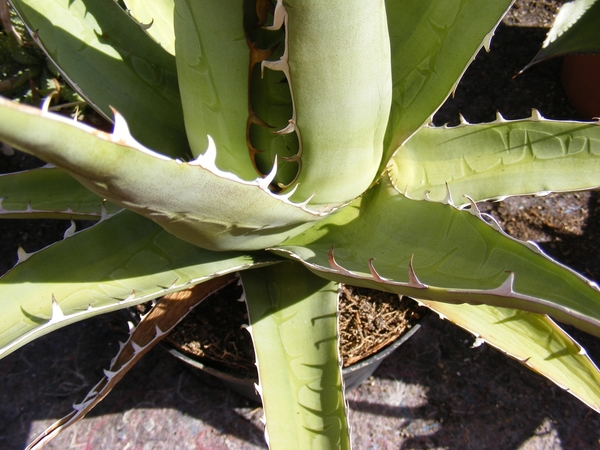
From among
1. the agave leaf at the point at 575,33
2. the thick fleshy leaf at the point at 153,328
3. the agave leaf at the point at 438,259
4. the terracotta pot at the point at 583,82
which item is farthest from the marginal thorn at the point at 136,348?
the terracotta pot at the point at 583,82

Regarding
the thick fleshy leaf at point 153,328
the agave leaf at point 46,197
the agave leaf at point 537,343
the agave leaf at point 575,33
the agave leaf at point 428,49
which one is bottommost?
the thick fleshy leaf at point 153,328

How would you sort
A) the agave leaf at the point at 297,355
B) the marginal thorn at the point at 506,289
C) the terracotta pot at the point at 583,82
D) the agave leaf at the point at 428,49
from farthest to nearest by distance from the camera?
the terracotta pot at the point at 583,82 → the agave leaf at the point at 297,355 → the agave leaf at the point at 428,49 → the marginal thorn at the point at 506,289

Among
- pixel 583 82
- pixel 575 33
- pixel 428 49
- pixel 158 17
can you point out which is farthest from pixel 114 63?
pixel 583 82

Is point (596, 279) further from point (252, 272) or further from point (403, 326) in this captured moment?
point (252, 272)

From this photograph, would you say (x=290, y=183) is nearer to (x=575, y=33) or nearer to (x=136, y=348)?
(x=136, y=348)

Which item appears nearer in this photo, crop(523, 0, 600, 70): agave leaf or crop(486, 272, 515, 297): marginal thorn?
crop(486, 272, 515, 297): marginal thorn

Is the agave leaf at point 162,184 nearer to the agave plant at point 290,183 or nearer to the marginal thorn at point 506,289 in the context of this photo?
the agave plant at point 290,183

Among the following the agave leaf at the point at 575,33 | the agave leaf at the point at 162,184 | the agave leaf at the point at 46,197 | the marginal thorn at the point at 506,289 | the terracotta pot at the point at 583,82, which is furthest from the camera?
the terracotta pot at the point at 583,82

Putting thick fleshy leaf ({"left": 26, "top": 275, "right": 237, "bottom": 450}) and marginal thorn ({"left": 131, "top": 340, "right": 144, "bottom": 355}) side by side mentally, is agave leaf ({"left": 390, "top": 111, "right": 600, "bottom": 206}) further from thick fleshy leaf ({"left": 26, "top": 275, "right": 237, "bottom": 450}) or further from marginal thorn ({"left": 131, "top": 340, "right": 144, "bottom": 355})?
marginal thorn ({"left": 131, "top": 340, "right": 144, "bottom": 355})

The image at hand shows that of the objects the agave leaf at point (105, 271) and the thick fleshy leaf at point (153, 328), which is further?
the thick fleshy leaf at point (153, 328)

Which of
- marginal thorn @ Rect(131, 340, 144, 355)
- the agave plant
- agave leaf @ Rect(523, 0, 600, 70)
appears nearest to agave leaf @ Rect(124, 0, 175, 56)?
the agave plant
